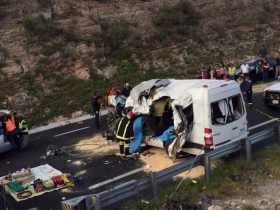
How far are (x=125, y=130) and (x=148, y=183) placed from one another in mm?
3828

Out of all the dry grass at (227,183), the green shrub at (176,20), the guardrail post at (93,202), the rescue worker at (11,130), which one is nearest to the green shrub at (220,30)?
the green shrub at (176,20)

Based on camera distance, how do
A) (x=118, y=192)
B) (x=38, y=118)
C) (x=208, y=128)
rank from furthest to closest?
(x=38, y=118) → (x=208, y=128) → (x=118, y=192)

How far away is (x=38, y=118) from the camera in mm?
17453

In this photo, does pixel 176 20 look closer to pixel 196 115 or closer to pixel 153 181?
pixel 196 115

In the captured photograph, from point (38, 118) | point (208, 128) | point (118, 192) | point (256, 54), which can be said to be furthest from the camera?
point (256, 54)

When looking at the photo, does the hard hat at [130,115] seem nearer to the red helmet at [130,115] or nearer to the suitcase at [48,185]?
the red helmet at [130,115]

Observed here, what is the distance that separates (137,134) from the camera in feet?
39.9

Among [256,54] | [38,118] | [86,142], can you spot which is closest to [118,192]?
[86,142]

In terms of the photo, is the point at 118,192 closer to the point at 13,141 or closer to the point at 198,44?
the point at 13,141

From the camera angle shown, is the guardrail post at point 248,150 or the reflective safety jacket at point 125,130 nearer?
the guardrail post at point 248,150

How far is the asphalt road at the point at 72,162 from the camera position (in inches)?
382

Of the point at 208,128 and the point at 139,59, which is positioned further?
the point at 139,59

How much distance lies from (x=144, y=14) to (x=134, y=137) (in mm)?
15472

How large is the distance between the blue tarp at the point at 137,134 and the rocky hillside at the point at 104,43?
6.49 metres
